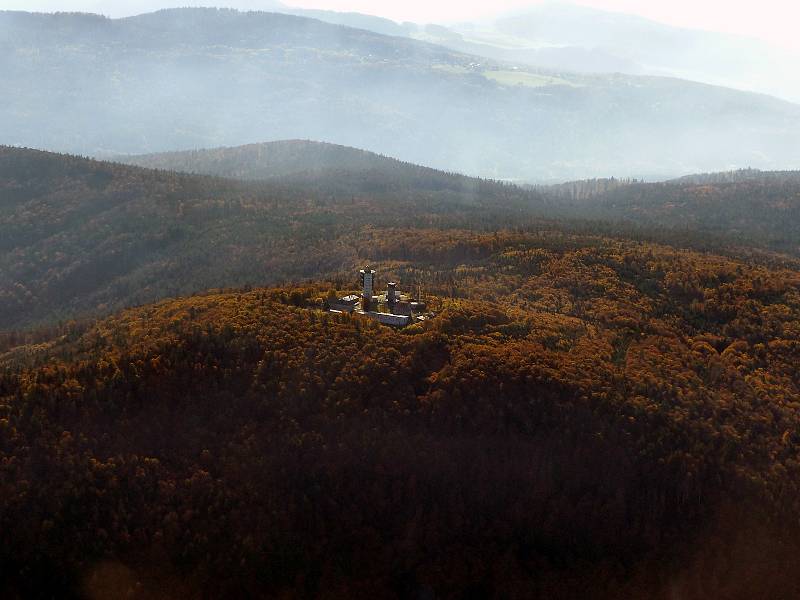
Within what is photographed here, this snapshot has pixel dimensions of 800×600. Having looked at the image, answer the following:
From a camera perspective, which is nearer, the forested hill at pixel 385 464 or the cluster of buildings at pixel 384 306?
the forested hill at pixel 385 464

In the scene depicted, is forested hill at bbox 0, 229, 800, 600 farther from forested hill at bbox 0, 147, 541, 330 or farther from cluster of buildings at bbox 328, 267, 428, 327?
forested hill at bbox 0, 147, 541, 330

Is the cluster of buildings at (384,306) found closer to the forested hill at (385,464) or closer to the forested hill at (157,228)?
the forested hill at (385,464)

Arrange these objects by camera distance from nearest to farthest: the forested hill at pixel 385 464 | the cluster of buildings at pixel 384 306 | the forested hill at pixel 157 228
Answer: the forested hill at pixel 385 464 → the cluster of buildings at pixel 384 306 → the forested hill at pixel 157 228

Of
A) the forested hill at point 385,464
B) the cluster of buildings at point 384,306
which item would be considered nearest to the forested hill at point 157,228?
the cluster of buildings at point 384,306

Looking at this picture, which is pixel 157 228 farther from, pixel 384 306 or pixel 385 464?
pixel 385 464

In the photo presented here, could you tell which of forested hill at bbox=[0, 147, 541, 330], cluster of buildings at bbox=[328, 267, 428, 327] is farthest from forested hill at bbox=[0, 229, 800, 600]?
forested hill at bbox=[0, 147, 541, 330]

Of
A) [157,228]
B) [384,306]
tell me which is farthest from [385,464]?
[157,228]

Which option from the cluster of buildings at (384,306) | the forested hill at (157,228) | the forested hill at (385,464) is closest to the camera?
the forested hill at (385,464)
